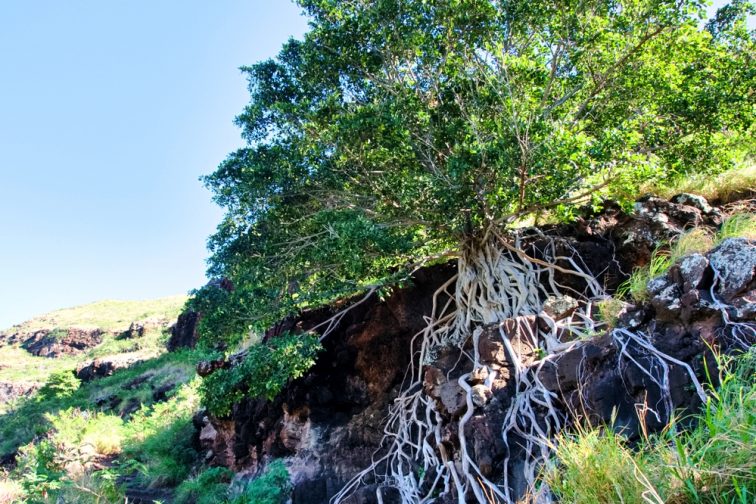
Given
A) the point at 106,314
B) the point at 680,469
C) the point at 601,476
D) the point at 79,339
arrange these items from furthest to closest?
the point at 106,314, the point at 79,339, the point at 601,476, the point at 680,469

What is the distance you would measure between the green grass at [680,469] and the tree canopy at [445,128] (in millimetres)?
3076

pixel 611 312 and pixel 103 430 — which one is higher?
pixel 611 312

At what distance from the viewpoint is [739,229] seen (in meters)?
3.75

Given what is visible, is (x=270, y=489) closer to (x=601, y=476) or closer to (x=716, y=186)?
(x=601, y=476)

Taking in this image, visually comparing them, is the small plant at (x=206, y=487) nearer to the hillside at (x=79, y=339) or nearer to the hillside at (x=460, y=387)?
the hillside at (x=460, y=387)

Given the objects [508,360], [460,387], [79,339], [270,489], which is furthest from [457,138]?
[79,339]

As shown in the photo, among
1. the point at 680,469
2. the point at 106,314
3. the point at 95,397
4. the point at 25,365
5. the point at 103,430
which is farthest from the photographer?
the point at 106,314

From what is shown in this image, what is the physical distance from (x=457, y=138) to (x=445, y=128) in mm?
191

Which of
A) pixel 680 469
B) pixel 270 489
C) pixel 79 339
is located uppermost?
pixel 79 339

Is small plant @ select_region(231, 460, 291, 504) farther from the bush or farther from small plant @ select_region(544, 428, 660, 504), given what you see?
small plant @ select_region(544, 428, 660, 504)

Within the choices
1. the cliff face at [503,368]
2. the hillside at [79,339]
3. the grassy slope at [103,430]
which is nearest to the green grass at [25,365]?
the hillside at [79,339]

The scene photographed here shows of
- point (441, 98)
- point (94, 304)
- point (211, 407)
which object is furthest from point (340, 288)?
point (94, 304)

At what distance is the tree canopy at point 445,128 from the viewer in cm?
501

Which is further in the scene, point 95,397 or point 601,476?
point 95,397
